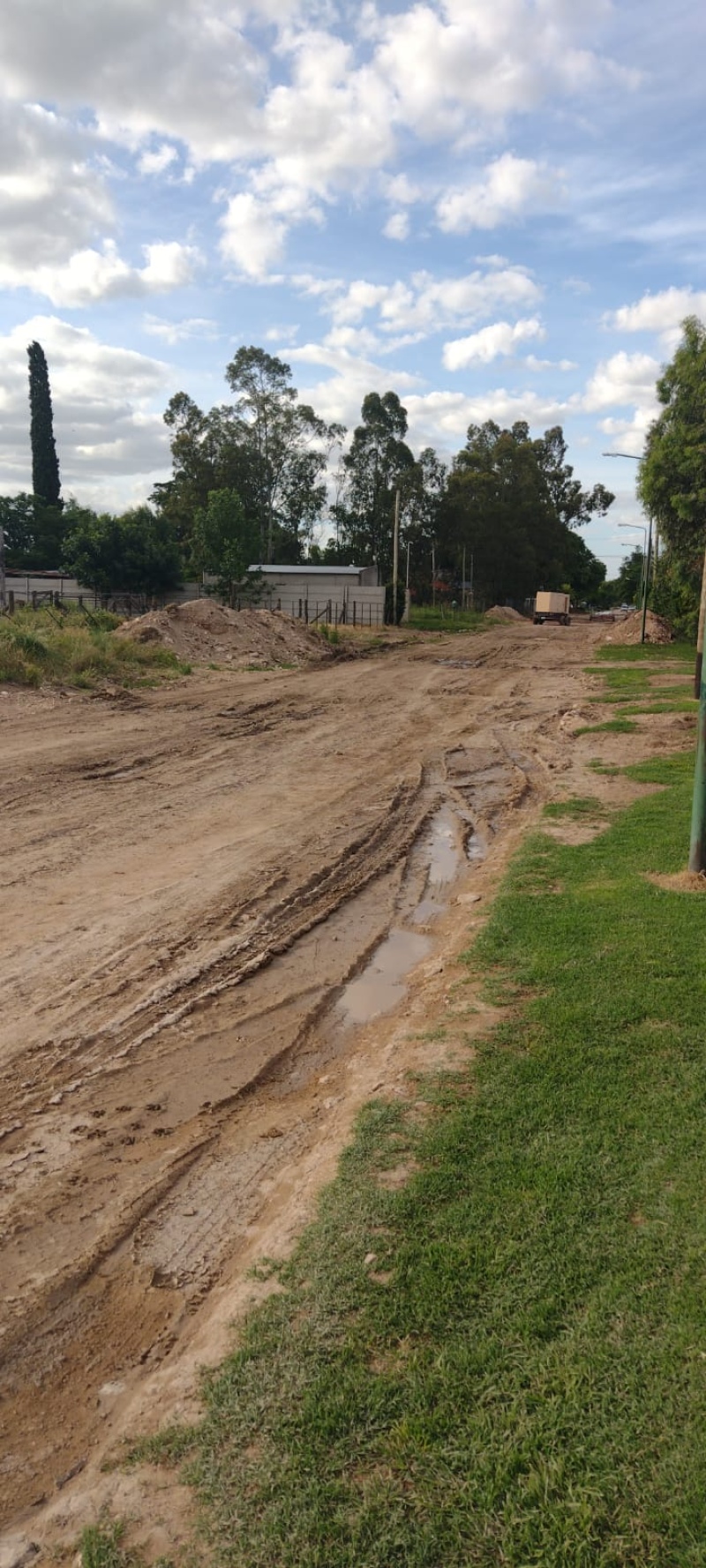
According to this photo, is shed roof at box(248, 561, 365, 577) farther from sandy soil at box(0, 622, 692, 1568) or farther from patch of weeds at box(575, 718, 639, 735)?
sandy soil at box(0, 622, 692, 1568)

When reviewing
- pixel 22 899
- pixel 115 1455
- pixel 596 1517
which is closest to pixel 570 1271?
pixel 596 1517

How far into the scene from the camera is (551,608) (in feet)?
223

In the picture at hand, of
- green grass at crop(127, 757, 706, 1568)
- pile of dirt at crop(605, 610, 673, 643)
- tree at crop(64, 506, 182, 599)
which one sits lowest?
green grass at crop(127, 757, 706, 1568)

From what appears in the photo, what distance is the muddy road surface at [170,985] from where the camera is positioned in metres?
3.43

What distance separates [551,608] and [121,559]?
32.2 meters

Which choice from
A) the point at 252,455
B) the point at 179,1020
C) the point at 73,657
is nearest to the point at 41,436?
the point at 252,455

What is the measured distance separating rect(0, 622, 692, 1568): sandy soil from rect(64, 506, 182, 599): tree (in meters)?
34.5

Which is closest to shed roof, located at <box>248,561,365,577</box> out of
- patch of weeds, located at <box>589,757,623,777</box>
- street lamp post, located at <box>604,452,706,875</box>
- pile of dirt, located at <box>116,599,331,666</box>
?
pile of dirt, located at <box>116,599,331,666</box>

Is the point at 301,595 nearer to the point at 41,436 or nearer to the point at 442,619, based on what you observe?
the point at 442,619

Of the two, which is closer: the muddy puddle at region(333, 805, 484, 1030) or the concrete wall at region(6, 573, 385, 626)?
the muddy puddle at region(333, 805, 484, 1030)

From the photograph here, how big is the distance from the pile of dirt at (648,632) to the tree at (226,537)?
55.7ft

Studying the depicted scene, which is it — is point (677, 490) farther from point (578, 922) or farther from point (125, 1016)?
A: point (125, 1016)

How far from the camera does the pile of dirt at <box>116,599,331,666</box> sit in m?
28.8

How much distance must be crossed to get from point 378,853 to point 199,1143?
524 cm
